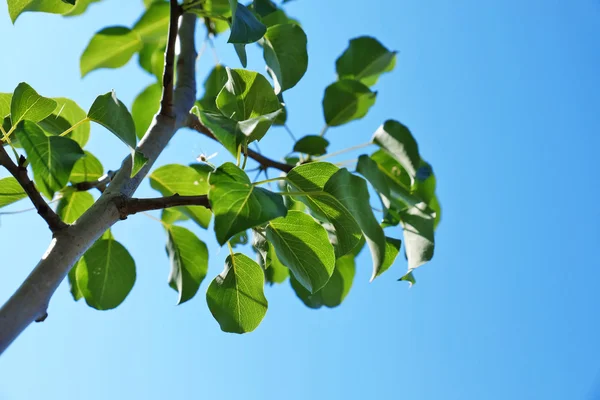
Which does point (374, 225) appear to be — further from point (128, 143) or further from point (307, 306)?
point (307, 306)

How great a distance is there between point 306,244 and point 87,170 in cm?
36

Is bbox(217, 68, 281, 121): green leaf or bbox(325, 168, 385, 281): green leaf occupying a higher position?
bbox(217, 68, 281, 121): green leaf

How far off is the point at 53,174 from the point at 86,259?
1.19 ft

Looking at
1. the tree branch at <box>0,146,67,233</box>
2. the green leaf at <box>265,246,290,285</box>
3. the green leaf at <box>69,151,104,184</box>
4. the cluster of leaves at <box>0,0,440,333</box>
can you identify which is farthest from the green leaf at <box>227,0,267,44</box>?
the green leaf at <box>265,246,290,285</box>

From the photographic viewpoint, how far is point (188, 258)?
0.78m

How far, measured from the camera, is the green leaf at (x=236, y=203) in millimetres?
425

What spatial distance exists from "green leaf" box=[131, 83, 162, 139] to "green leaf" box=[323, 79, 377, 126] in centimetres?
31

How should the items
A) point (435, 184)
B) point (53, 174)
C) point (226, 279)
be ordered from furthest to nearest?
point (435, 184), point (226, 279), point (53, 174)

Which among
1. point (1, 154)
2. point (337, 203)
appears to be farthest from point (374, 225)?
point (1, 154)

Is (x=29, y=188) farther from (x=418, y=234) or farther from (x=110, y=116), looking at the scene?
(x=418, y=234)

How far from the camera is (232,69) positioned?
1.90 feet

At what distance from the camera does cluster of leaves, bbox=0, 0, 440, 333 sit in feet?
1.47

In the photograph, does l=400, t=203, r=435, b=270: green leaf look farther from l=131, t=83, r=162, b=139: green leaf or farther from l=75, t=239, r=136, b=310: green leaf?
l=131, t=83, r=162, b=139: green leaf

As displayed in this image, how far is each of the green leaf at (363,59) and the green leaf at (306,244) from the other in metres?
0.43
